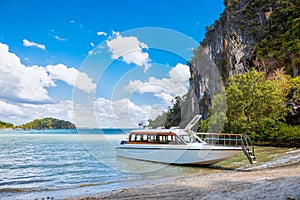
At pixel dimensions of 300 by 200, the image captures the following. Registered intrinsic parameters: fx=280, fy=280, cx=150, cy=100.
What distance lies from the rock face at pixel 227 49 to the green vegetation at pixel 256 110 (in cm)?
1599

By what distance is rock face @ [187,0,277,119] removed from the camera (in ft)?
162

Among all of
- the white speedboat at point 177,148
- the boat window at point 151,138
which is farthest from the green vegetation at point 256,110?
the boat window at point 151,138

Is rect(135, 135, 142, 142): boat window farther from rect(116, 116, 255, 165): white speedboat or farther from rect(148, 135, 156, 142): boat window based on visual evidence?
rect(148, 135, 156, 142): boat window

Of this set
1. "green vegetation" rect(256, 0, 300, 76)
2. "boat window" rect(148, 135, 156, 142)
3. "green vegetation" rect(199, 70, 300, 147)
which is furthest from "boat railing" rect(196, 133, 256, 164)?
"green vegetation" rect(256, 0, 300, 76)

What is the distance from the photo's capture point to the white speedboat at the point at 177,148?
15891mm

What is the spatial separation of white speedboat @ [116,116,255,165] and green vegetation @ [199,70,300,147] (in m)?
11.0

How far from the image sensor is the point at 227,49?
53.9 meters

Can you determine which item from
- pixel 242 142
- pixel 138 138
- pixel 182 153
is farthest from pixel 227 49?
pixel 242 142

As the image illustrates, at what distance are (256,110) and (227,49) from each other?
2662 centimetres

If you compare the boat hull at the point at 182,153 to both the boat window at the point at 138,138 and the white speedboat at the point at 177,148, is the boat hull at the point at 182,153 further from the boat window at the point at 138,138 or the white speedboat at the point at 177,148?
the boat window at the point at 138,138

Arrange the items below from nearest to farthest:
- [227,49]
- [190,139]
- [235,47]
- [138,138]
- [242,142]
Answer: [242,142], [190,139], [138,138], [235,47], [227,49]

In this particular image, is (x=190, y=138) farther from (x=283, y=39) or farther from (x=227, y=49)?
(x=227, y=49)

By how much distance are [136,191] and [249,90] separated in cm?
2377

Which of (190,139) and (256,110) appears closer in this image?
(190,139)
